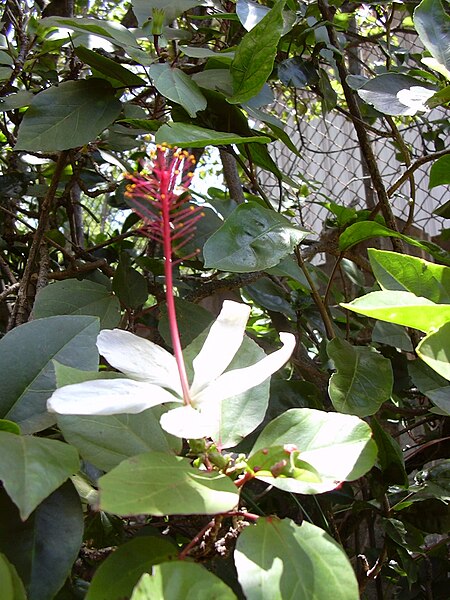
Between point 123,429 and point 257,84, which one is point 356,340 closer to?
point 257,84

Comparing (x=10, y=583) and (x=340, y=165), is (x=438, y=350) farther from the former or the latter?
(x=340, y=165)

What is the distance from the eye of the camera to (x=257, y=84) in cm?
68

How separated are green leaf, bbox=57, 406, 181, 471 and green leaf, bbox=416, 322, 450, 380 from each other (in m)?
0.18

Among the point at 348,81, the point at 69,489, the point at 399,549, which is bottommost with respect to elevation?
the point at 399,549

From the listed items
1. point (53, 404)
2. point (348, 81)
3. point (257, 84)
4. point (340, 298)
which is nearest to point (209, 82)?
point (257, 84)

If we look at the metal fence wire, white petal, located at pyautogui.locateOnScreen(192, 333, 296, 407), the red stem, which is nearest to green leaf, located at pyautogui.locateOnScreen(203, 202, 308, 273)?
the red stem

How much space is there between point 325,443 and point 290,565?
88 millimetres

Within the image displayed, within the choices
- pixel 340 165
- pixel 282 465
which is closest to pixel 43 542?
pixel 282 465

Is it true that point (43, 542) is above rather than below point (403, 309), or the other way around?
below

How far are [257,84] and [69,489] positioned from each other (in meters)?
0.45

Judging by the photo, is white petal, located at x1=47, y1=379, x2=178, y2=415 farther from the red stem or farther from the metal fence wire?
the metal fence wire

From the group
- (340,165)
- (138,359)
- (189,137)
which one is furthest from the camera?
(340,165)

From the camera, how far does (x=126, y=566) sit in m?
0.41

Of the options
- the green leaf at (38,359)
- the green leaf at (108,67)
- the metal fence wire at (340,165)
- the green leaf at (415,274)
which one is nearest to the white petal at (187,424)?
the green leaf at (38,359)
